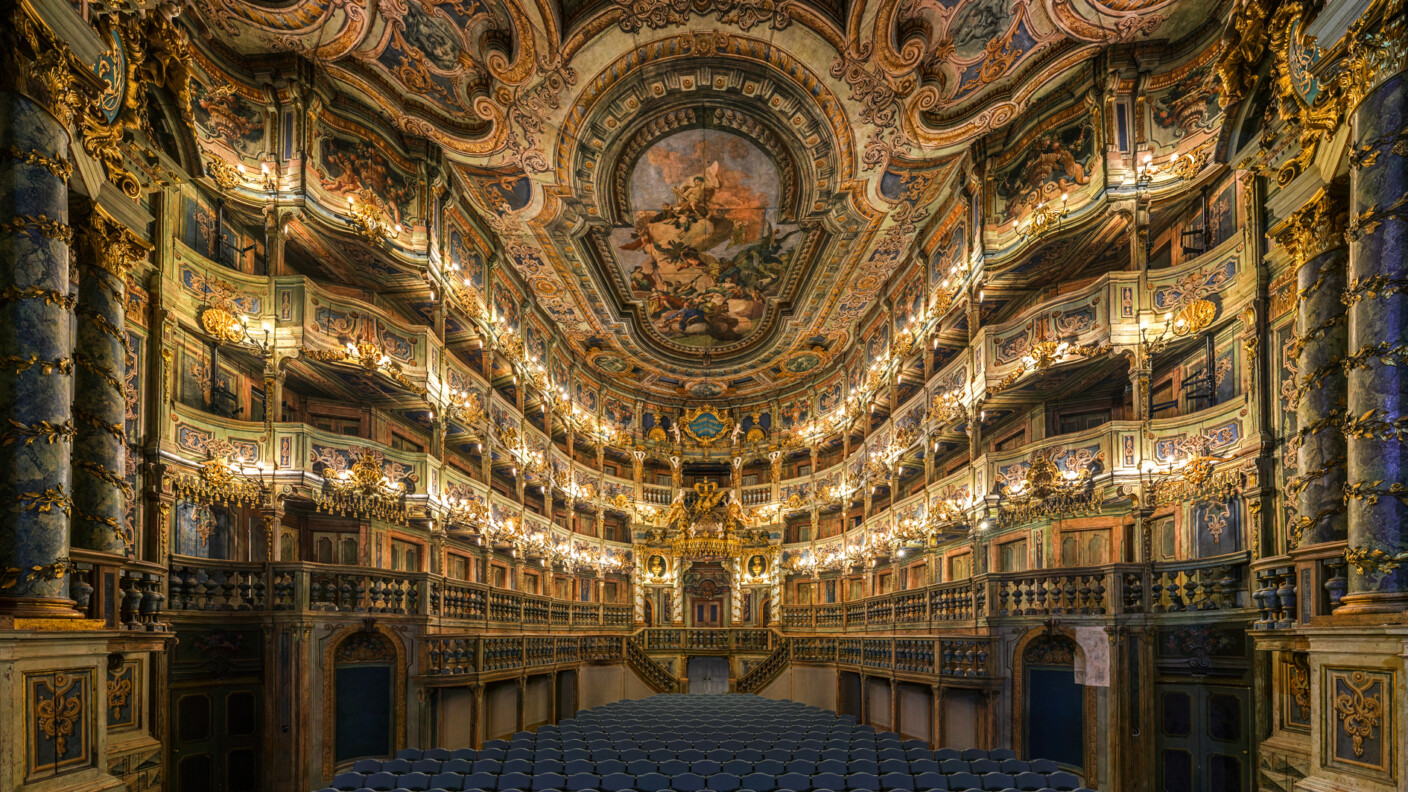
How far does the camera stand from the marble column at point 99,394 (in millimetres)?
8742

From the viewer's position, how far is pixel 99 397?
29.4 ft

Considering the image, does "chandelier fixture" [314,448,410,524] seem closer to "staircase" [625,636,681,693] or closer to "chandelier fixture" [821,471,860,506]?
"staircase" [625,636,681,693]

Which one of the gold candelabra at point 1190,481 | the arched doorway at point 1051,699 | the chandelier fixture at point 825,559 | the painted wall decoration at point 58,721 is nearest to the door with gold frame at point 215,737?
the painted wall decoration at point 58,721

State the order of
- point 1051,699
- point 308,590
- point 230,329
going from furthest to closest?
point 230,329 < point 1051,699 < point 308,590

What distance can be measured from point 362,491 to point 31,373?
1021 centimetres

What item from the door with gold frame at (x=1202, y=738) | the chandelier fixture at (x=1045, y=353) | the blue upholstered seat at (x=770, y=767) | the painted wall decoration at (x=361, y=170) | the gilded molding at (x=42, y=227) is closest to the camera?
the gilded molding at (x=42, y=227)

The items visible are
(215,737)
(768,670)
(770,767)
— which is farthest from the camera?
(768,670)

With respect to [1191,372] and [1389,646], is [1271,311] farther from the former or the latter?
[1389,646]

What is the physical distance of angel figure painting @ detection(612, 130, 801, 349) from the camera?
20953 mm

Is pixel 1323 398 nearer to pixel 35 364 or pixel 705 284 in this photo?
pixel 35 364

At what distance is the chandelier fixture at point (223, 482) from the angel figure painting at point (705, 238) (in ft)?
39.9

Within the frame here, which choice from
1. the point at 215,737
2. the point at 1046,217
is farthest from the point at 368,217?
the point at 1046,217

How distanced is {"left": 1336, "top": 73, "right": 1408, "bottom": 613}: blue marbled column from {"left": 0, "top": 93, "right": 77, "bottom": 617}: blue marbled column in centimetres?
1194

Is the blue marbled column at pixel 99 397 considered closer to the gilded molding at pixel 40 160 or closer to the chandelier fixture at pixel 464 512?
the gilded molding at pixel 40 160
